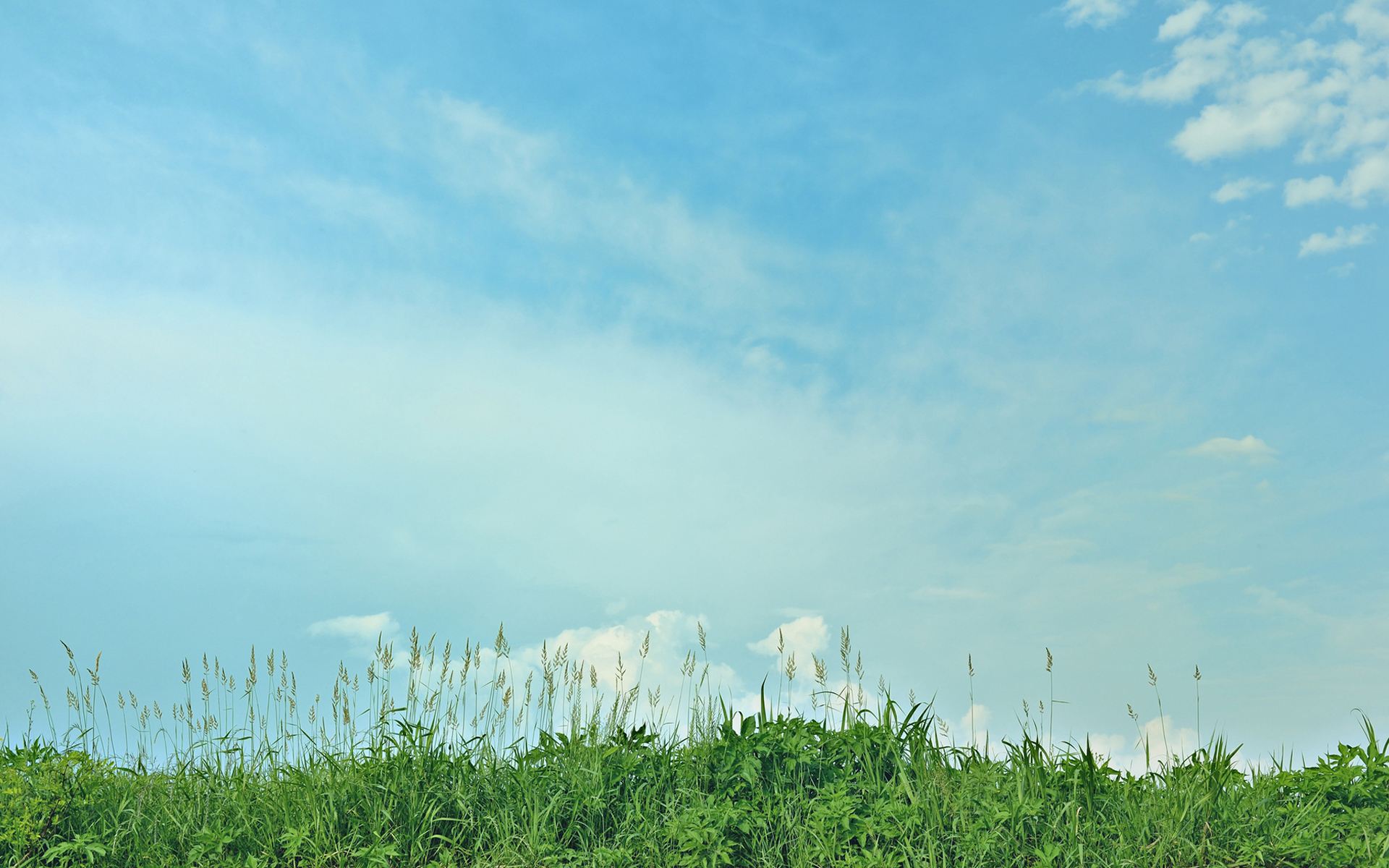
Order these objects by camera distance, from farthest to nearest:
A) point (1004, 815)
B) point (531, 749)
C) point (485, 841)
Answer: point (531, 749)
point (485, 841)
point (1004, 815)

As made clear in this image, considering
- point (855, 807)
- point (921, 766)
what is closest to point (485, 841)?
point (855, 807)

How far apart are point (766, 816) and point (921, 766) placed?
46.4 inches

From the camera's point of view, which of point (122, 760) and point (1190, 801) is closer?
point (1190, 801)

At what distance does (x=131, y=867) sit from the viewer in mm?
6473

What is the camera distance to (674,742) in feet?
22.5

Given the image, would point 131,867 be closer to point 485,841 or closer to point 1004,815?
point 485,841

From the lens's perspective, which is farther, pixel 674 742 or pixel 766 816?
pixel 674 742

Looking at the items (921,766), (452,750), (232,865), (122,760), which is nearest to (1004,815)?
(921,766)

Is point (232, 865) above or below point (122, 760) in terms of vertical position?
below

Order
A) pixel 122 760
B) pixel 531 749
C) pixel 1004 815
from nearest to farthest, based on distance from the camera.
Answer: pixel 1004 815 → pixel 531 749 → pixel 122 760

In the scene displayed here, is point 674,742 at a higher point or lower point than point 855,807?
higher

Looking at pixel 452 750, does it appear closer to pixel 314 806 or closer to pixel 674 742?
pixel 314 806

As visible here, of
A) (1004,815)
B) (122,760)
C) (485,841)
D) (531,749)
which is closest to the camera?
(1004,815)

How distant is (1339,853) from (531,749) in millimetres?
5303
